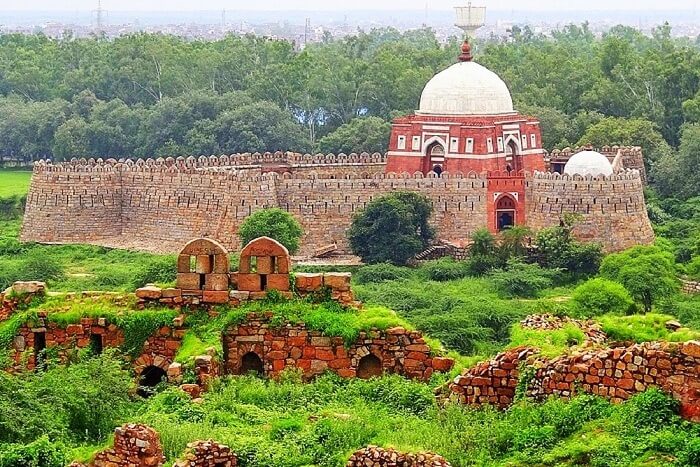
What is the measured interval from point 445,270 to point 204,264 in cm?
2321

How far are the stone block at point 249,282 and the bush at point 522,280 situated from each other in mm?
20598

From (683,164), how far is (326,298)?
36.6 meters

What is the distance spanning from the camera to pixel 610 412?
39.1 ft

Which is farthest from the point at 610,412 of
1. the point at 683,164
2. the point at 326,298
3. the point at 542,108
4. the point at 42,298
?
the point at 542,108

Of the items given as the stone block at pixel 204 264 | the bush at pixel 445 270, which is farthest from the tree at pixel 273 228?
the stone block at pixel 204 264

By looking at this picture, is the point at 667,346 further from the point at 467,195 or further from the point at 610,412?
the point at 467,195

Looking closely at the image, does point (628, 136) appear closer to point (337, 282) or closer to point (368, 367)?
point (337, 282)

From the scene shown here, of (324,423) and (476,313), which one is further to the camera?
(476,313)

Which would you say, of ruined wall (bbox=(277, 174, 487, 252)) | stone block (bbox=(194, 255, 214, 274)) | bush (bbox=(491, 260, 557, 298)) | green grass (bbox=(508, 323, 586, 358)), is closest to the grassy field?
ruined wall (bbox=(277, 174, 487, 252))

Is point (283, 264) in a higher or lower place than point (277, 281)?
higher

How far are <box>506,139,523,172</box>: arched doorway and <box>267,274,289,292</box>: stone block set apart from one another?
29478 millimetres

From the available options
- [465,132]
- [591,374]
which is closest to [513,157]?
[465,132]

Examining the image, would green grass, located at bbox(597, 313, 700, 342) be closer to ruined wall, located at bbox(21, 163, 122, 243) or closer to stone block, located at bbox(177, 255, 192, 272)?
stone block, located at bbox(177, 255, 192, 272)

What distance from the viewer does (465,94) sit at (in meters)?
45.2
